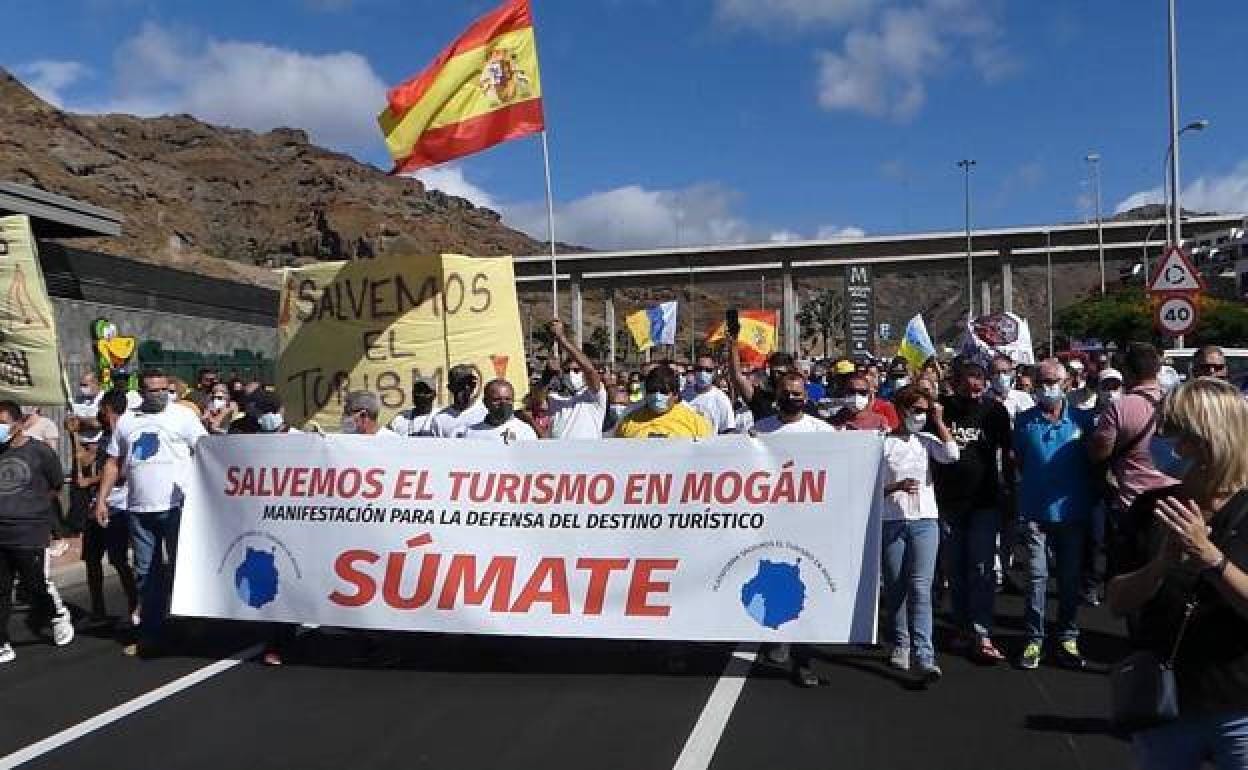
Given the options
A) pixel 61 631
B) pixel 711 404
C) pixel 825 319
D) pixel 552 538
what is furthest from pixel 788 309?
pixel 552 538

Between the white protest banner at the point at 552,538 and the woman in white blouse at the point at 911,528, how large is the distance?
303mm

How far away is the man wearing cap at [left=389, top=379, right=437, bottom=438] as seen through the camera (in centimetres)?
765

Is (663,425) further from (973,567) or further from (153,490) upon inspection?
(153,490)

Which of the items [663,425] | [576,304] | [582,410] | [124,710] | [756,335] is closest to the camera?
[124,710]

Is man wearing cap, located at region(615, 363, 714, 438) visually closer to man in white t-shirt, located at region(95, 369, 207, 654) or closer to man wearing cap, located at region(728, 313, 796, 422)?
man wearing cap, located at region(728, 313, 796, 422)

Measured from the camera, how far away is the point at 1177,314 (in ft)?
38.0

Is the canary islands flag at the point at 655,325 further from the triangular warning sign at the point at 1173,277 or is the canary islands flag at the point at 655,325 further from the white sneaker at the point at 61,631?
the white sneaker at the point at 61,631

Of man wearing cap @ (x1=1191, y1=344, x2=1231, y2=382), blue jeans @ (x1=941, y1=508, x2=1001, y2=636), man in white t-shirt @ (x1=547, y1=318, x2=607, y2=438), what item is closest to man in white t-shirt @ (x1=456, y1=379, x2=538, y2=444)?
man in white t-shirt @ (x1=547, y1=318, x2=607, y2=438)

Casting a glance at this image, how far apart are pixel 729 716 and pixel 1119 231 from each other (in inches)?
2918

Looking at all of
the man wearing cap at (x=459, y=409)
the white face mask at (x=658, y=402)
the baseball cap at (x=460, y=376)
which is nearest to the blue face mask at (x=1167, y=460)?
the white face mask at (x=658, y=402)

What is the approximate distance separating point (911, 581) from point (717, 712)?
136 centimetres

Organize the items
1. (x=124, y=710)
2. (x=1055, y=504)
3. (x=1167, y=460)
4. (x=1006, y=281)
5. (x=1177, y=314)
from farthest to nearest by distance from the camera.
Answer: (x=1006, y=281) → (x=1177, y=314) → (x=1055, y=504) → (x=124, y=710) → (x=1167, y=460)

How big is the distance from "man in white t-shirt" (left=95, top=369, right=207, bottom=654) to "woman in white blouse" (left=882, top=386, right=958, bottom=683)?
171 inches

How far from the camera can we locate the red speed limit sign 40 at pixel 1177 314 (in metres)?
11.5
